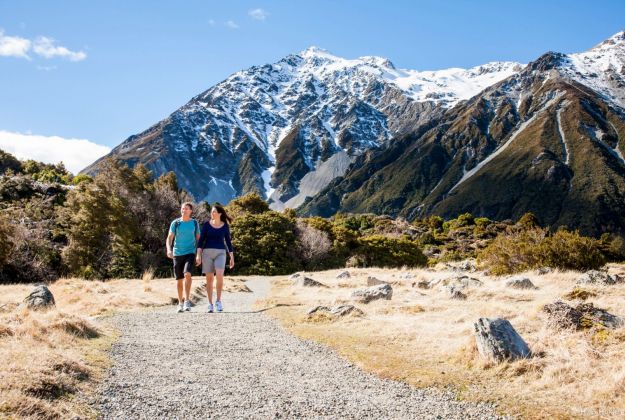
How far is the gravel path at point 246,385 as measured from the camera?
237 inches

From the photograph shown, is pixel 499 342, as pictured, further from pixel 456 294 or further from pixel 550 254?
pixel 550 254

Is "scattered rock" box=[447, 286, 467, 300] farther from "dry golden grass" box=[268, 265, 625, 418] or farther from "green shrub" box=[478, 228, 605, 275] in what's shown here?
"green shrub" box=[478, 228, 605, 275]

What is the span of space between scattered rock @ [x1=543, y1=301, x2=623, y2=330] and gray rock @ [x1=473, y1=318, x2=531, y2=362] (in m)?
1.68

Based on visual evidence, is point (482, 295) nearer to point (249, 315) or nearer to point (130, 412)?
point (249, 315)

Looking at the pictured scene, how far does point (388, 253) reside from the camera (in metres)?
62.8

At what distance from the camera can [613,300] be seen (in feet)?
47.1

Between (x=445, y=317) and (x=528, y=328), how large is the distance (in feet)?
10.1

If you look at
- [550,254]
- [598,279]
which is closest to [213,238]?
[598,279]

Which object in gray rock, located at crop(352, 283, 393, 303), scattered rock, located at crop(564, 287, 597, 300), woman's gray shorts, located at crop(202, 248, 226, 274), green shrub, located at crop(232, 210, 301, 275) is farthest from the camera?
green shrub, located at crop(232, 210, 301, 275)

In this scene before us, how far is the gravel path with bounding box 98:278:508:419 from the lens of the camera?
19.8ft

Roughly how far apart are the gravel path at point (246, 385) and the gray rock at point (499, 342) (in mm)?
1747

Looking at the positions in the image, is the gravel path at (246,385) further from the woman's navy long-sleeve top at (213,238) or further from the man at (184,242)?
the woman's navy long-sleeve top at (213,238)

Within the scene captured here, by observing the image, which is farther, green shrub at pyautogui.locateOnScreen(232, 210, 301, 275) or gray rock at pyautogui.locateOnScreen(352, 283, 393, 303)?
green shrub at pyautogui.locateOnScreen(232, 210, 301, 275)

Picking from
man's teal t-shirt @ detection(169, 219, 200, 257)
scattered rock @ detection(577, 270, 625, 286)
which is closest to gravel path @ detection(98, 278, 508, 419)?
man's teal t-shirt @ detection(169, 219, 200, 257)
